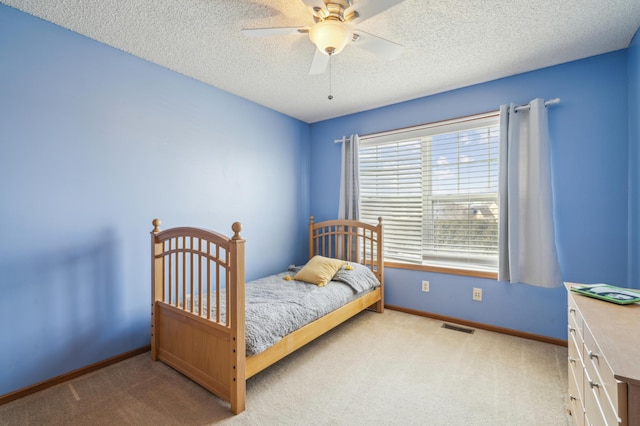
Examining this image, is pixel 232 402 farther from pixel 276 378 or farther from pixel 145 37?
pixel 145 37

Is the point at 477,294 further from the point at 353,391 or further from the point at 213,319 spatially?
the point at 213,319

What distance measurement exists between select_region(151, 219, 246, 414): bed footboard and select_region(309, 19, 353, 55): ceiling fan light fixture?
1112 mm


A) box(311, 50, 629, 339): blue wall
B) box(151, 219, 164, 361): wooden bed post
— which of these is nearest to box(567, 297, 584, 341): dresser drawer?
box(311, 50, 629, 339): blue wall

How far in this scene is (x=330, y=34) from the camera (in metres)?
1.58

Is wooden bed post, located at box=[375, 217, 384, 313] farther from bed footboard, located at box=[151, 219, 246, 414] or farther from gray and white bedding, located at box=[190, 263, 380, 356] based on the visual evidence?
bed footboard, located at box=[151, 219, 246, 414]

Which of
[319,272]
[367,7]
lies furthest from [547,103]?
[319,272]

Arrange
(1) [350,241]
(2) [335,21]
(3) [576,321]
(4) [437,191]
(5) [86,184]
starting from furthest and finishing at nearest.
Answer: (1) [350,241]
(4) [437,191]
(5) [86,184]
(2) [335,21]
(3) [576,321]

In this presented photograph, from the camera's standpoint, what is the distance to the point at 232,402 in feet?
5.63

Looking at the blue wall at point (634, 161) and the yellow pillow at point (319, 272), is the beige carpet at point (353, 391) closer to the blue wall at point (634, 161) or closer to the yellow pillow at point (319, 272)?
the yellow pillow at point (319, 272)

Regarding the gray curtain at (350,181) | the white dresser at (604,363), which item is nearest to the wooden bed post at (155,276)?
the gray curtain at (350,181)

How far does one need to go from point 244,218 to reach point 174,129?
111cm

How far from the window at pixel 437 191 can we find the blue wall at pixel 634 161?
2.88 ft

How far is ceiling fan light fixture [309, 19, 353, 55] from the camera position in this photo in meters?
1.57

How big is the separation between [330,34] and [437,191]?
2128mm
